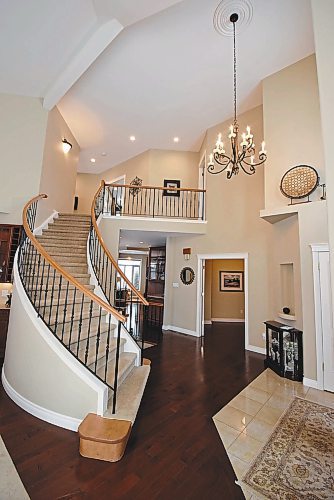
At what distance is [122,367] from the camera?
3.12 meters

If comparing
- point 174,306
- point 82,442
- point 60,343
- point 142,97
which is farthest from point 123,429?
point 142,97

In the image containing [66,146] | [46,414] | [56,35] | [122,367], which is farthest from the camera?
[66,146]

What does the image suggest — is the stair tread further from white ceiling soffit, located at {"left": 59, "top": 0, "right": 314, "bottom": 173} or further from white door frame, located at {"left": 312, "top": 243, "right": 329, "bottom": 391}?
white ceiling soffit, located at {"left": 59, "top": 0, "right": 314, "bottom": 173}

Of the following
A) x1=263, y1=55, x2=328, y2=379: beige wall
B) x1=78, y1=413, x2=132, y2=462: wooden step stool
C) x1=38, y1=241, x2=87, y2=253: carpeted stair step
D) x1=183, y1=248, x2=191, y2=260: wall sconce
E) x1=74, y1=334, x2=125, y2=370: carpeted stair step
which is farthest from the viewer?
x1=183, y1=248, x2=191, y2=260: wall sconce

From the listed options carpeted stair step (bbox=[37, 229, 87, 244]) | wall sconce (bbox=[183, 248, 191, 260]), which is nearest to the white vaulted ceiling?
carpeted stair step (bbox=[37, 229, 87, 244])

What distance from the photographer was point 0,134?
16.5 ft

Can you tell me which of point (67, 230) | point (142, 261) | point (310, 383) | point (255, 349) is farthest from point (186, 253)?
point (142, 261)

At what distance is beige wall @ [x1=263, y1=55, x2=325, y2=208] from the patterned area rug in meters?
3.23

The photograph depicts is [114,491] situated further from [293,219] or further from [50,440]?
[293,219]

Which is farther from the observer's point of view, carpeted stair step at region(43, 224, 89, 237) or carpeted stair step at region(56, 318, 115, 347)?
carpeted stair step at region(43, 224, 89, 237)

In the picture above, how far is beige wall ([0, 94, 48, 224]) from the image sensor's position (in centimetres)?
500

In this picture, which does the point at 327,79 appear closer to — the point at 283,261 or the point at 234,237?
the point at 283,261

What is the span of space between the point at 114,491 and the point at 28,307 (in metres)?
2.00

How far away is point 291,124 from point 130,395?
16.8 ft
